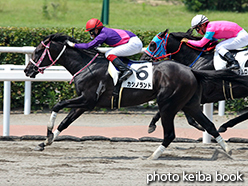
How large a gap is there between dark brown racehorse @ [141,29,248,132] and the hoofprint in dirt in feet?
2.13

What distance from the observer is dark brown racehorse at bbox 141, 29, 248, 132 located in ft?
18.5

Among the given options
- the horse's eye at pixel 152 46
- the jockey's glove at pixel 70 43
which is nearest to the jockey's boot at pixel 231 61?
the horse's eye at pixel 152 46

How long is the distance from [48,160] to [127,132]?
2.22 meters

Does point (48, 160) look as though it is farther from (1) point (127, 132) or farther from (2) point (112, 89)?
(1) point (127, 132)

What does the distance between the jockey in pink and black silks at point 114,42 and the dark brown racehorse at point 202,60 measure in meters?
0.58

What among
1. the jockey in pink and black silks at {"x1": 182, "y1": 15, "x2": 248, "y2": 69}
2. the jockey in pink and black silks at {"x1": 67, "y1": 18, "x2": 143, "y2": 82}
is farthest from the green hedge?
the jockey in pink and black silks at {"x1": 67, "y1": 18, "x2": 143, "y2": 82}

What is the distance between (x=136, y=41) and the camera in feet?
17.6

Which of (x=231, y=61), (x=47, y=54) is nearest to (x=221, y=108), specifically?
(x=231, y=61)

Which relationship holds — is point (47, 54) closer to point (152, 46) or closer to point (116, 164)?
point (152, 46)

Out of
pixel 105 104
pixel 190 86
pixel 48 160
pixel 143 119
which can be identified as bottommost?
pixel 143 119

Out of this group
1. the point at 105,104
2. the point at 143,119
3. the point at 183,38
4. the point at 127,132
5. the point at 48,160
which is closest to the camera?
the point at 48,160

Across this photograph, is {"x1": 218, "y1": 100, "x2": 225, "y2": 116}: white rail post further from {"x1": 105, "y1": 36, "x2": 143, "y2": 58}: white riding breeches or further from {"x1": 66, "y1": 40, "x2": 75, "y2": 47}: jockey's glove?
{"x1": 66, "y1": 40, "x2": 75, "y2": 47}: jockey's glove

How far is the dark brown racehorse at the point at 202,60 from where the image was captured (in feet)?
18.5

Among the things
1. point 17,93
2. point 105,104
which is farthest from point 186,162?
point 17,93
